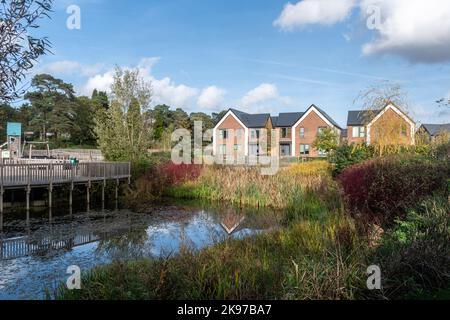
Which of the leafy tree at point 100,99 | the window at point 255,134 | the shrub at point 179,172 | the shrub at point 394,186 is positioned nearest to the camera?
the shrub at point 394,186

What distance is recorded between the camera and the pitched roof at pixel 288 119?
4912cm

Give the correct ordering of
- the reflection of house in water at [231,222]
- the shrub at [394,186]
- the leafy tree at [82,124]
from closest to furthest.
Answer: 1. the shrub at [394,186]
2. the reflection of house in water at [231,222]
3. the leafy tree at [82,124]

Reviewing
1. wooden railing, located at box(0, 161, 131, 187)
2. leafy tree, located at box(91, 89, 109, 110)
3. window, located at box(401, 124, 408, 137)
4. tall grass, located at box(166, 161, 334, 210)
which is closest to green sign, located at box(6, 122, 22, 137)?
wooden railing, located at box(0, 161, 131, 187)

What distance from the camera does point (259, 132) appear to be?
161ft

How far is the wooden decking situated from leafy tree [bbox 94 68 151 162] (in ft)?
7.35

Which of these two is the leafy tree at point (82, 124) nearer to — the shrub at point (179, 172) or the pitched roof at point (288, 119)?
the pitched roof at point (288, 119)

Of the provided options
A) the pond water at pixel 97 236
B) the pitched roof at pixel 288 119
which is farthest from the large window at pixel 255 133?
the pond water at pixel 97 236

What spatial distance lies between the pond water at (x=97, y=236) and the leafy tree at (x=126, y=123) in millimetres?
6673

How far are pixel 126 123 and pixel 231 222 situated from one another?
12805 mm

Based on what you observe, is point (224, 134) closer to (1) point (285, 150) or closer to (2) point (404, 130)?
(1) point (285, 150)
